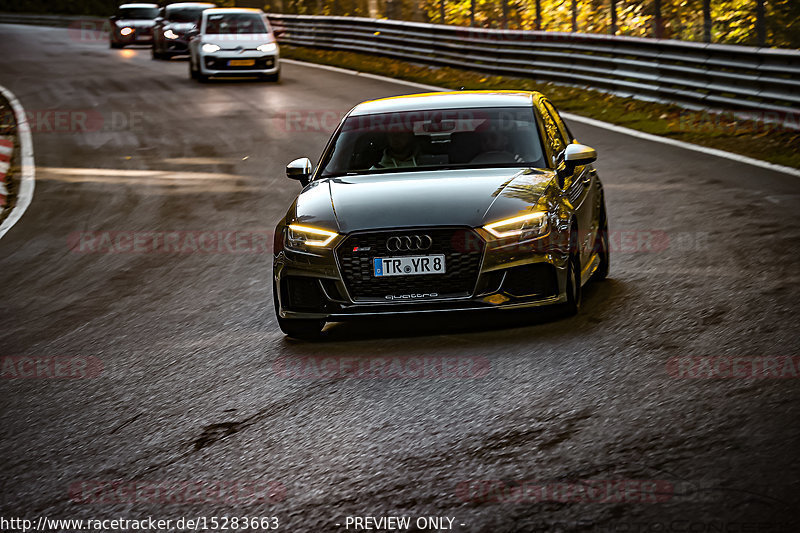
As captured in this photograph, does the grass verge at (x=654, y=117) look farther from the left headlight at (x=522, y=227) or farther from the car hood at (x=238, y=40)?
the left headlight at (x=522, y=227)

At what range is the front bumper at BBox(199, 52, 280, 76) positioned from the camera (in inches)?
1134

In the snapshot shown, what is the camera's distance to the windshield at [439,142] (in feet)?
28.6

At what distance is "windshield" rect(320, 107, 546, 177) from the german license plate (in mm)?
1397

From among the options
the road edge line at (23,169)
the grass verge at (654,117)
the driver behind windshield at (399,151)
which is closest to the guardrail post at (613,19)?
the grass verge at (654,117)

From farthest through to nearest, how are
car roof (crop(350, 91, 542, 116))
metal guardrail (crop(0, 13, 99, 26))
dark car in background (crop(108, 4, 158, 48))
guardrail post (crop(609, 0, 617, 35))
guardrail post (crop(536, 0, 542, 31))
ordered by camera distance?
metal guardrail (crop(0, 13, 99, 26)) → dark car in background (crop(108, 4, 158, 48)) → guardrail post (crop(536, 0, 542, 31)) → guardrail post (crop(609, 0, 617, 35)) → car roof (crop(350, 91, 542, 116))

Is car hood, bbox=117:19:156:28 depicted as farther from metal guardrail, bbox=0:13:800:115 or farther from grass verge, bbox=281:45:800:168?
grass verge, bbox=281:45:800:168

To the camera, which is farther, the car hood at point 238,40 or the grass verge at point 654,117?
the car hood at point 238,40

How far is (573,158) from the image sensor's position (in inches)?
328

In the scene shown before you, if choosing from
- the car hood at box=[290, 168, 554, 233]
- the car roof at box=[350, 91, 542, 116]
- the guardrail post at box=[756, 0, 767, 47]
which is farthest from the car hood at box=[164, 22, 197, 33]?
the car hood at box=[290, 168, 554, 233]

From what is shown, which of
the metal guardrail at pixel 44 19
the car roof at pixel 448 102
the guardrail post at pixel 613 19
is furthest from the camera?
the metal guardrail at pixel 44 19

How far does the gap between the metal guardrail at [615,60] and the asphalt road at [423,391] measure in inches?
158

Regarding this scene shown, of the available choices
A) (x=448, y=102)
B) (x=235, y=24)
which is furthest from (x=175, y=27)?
(x=448, y=102)

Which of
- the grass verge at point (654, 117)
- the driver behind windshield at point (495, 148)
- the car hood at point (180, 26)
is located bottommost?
the grass verge at point (654, 117)

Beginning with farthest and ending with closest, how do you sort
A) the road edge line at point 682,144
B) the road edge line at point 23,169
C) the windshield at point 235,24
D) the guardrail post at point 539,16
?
the windshield at point 235,24 < the guardrail post at point 539,16 < the road edge line at point 682,144 < the road edge line at point 23,169
